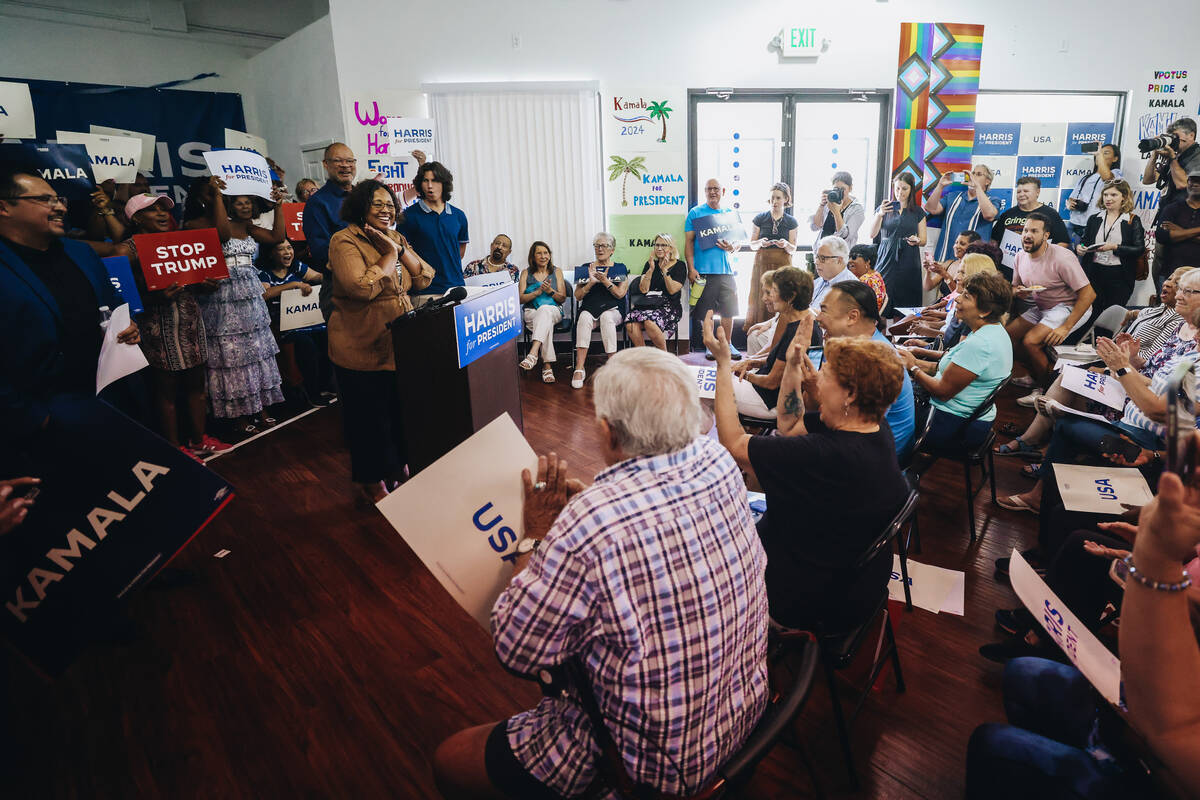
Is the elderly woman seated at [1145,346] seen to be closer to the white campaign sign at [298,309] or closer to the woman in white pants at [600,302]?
the woman in white pants at [600,302]

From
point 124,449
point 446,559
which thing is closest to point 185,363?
point 124,449

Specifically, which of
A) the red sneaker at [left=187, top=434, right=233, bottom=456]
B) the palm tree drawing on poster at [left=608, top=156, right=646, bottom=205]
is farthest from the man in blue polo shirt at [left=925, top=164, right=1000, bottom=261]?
the red sneaker at [left=187, top=434, right=233, bottom=456]

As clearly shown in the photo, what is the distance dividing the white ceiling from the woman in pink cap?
4.28 meters

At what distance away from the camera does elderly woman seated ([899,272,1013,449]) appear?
269 centimetres

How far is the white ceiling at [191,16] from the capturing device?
6191 millimetres

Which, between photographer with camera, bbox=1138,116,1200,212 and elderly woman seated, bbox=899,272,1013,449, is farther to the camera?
photographer with camera, bbox=1138,116,1200,212

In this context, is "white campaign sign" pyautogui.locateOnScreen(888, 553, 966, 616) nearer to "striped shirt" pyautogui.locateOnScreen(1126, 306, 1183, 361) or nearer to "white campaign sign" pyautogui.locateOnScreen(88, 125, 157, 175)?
"striped shirt" pyautogui.locateOnScreen(1126, 306, 1183, 361)

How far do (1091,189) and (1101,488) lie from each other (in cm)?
554

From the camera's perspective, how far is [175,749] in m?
1.86

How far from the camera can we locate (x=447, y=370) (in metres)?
2.56

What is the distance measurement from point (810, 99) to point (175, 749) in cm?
712

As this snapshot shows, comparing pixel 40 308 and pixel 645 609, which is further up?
pixel 40 308

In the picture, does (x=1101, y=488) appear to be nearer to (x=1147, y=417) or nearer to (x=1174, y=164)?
(x=1147, y=417)

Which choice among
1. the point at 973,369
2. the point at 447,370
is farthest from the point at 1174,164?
the point at 447,370
